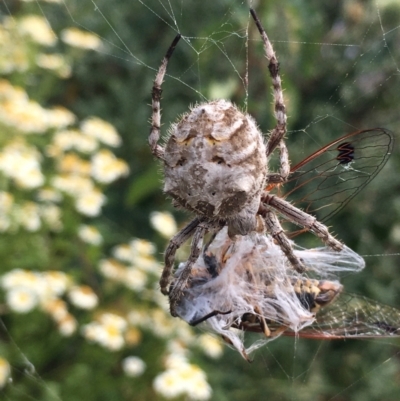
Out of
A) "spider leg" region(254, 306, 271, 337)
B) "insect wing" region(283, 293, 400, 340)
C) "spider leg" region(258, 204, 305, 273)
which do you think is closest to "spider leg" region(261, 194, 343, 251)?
"spider leg" region(258, 204, 305, 273)

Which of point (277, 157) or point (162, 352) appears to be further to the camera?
point (162, 352)

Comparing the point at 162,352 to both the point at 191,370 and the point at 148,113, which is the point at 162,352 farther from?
the point at 148,113

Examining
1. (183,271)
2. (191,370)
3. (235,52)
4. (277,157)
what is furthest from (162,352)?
(235,52)

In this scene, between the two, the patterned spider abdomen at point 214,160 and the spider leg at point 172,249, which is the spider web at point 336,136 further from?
the patterned spider abdomen at point 214,160

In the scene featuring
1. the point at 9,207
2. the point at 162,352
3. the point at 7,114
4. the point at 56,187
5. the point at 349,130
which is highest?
the point at 349,130

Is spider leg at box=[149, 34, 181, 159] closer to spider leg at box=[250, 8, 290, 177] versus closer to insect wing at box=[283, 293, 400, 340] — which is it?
spider leg at box=[250, 8, 290, 177]

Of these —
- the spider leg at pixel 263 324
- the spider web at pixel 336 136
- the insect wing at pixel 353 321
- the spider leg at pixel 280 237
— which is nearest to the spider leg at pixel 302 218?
the spider leg at pixel 280 237

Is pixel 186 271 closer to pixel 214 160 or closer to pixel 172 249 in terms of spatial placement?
pixel 172 249
